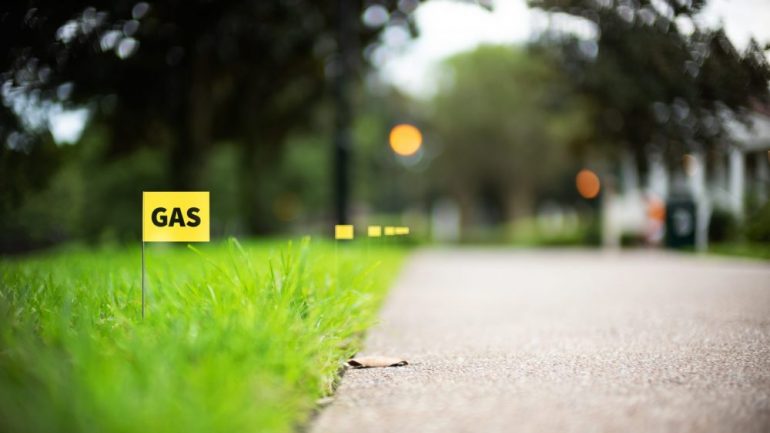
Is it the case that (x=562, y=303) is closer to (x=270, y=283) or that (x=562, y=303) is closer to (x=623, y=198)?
(x=270, y=283)

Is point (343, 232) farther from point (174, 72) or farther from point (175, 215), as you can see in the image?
point (174, 72)

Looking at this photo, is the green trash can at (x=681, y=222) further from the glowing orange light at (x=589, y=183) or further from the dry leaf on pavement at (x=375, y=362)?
the dry leaf on pavement at (x=375, y=362)

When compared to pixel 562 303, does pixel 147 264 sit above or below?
above

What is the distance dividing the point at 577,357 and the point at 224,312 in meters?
2.29

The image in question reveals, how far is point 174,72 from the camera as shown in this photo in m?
13.2

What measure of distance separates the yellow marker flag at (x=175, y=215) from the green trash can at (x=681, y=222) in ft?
67.1

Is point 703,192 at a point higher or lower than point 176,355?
higher

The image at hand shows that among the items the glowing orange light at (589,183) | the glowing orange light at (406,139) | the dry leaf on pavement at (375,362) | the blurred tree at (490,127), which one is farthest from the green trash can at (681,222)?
the dry leaf on pavement at (375,362)

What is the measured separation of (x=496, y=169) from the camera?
43188 millimetres

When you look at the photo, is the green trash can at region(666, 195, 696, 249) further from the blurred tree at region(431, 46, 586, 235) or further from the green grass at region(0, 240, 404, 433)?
the green grass at region(0, 240, 404, 433)

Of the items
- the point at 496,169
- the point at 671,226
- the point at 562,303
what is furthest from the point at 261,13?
the point at 496,169

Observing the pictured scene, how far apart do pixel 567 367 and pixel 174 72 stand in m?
10.8

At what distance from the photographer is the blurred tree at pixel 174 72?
7.02 m

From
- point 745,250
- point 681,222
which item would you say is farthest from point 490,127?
point 745,250
